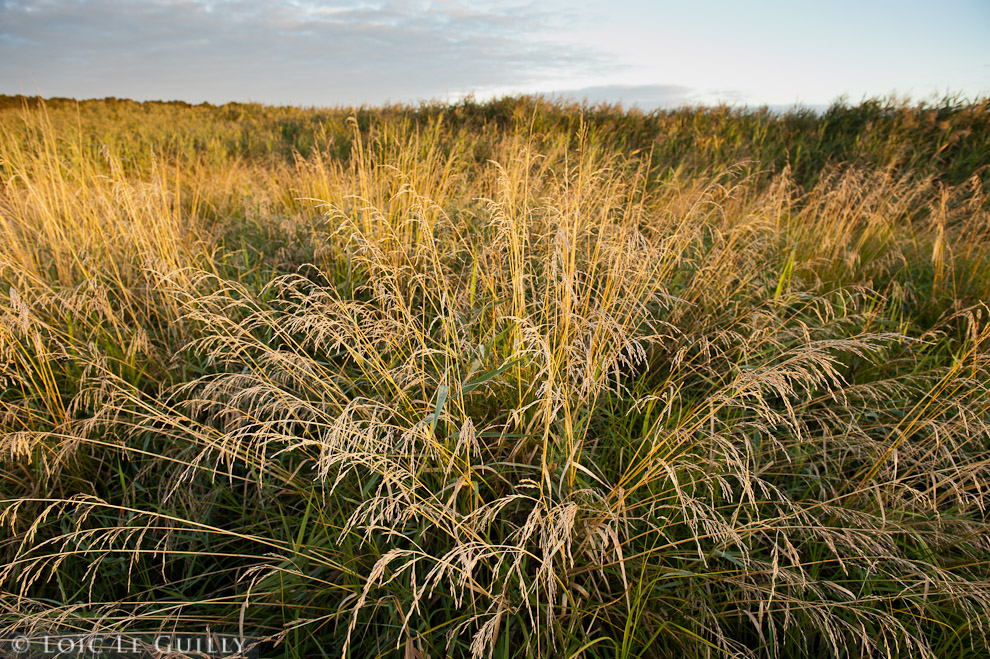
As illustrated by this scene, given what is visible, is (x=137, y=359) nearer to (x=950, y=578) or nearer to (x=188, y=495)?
(x=188, y=495)

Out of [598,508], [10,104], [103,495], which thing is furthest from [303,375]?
[10,104]

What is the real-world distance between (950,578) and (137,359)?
11.1 ft

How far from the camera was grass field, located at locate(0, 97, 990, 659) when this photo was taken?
54.4 inches

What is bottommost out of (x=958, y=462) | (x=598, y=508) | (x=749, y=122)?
(x=958, y=462)

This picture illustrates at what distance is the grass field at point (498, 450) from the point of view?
1381 millimetres

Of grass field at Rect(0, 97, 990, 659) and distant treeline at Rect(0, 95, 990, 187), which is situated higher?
distant treeline at Rect(0, 95, 990, 187)

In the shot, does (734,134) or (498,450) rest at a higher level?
(734,134)

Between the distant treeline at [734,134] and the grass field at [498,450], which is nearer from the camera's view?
the grass field at [498,450]

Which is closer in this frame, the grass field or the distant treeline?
the grass field

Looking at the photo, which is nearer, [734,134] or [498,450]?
[498,450]

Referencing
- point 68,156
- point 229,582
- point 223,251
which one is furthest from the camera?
point 68,156

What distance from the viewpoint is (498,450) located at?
5.76ft

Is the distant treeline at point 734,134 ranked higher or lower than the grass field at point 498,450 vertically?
higher

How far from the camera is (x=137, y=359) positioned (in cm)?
246
